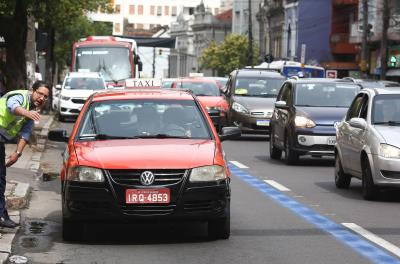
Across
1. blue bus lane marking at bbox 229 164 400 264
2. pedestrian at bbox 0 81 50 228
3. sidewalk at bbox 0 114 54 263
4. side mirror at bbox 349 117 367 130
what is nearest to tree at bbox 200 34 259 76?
sidewalk at bbox 0 114 54 263

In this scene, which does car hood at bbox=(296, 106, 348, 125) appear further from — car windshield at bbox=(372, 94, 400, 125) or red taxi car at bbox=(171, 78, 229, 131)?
red taxi car at bbox=(171, 78, 229, 131)

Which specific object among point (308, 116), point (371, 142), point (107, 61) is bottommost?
point (308, 116)

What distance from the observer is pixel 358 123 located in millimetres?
15773

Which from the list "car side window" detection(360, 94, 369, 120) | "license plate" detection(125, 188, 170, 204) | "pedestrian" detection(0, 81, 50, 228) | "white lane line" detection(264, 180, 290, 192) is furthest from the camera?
"white lane line" detection(264, 180, 290, 192)

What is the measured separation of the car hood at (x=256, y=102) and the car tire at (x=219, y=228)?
1990cm

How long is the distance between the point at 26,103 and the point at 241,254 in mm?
2743

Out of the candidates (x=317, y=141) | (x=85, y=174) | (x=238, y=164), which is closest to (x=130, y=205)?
(x=85, y=174)

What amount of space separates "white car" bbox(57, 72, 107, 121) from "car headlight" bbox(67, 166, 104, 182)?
31.5 metres

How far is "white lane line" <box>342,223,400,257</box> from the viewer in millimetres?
10648

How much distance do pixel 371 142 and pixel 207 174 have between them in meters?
5.08

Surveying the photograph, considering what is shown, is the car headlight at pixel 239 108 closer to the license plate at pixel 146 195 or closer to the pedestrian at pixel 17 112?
the pedestrian at pixel 17 112

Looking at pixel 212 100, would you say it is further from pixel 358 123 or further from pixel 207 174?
pixel 207 174

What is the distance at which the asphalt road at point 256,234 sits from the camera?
10242 mm

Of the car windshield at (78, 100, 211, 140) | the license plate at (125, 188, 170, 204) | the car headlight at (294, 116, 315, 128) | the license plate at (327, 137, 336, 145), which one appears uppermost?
the car windshield at (78, 100, 211, 140)
